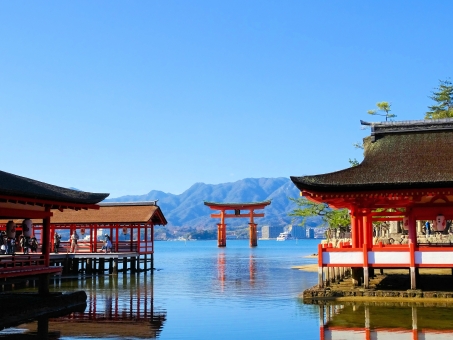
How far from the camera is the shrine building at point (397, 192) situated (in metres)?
21.3

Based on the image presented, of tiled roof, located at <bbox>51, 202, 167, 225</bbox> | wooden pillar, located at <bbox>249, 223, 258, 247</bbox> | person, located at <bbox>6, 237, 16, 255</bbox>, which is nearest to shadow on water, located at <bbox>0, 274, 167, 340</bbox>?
person, located at <bbox>6, 237, 16, 255</bbox>

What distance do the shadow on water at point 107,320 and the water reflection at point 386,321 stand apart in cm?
520

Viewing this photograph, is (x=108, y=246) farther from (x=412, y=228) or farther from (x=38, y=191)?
(x=412, y=228)

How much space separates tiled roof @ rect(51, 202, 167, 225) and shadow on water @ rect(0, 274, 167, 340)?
39.4ft

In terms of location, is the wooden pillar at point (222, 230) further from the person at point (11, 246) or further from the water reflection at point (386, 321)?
the water reflection at point (386, 321)

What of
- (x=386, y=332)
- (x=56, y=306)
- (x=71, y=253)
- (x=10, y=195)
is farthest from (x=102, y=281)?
(x=386, y=332)

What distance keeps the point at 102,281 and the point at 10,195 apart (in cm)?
1805

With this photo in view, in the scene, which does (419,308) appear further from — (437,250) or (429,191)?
(429,191)

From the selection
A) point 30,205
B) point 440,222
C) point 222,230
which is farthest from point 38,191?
point 222,230

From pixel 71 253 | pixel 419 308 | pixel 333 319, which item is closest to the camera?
pixel 333 319

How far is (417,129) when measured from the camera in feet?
81.7

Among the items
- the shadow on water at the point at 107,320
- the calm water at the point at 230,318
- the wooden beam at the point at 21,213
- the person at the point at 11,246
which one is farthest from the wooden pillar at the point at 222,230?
the wooden beam at the point at 21,213

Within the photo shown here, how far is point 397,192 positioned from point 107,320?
35.8 feet

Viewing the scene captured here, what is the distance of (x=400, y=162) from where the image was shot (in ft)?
75.3
